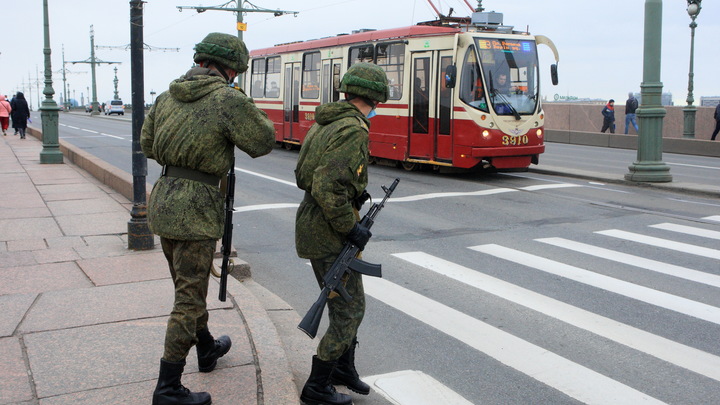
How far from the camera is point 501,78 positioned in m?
15.7

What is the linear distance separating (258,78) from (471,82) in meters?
11.7

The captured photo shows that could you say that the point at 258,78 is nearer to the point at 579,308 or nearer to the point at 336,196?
the point at 579,308

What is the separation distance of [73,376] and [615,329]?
3905 millimetres

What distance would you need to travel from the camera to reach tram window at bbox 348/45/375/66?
1823 cm

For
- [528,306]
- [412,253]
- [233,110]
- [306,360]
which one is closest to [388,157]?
[412,253]

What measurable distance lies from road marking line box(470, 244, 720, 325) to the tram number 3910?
6.87 metres

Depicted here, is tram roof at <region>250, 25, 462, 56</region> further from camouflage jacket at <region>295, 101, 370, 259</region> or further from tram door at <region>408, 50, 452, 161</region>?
camouflage jacket at <region>295, 101, 370, 259</region>

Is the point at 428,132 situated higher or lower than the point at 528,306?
higher

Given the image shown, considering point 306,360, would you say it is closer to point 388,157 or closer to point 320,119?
point 320,119

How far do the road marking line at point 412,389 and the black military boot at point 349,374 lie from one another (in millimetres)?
196

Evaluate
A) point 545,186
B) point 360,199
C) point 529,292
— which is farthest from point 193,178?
point 545,186

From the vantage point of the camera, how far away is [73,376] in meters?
4.36

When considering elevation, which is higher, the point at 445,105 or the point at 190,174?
the point at 445,105

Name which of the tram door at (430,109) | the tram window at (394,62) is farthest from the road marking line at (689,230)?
the tram window at (394,62)
